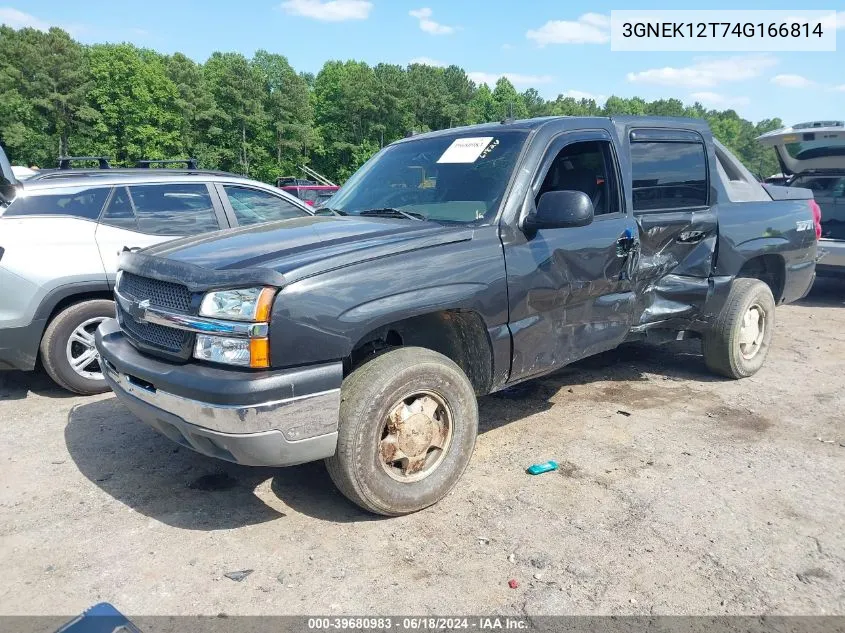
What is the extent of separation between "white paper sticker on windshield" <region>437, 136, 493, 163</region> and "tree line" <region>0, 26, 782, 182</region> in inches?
1945

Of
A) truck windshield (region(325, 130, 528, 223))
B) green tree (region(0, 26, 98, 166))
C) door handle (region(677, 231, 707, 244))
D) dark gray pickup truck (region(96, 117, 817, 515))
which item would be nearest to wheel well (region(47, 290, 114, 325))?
dark gray pickup truck (region(96, 117, 817, 515))

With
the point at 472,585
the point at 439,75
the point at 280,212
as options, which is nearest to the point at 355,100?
the point at 439,75

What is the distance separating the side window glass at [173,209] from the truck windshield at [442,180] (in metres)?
1.86

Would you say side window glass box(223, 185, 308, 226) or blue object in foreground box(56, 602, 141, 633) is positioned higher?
side window glass box(223, 185, 308, 226)

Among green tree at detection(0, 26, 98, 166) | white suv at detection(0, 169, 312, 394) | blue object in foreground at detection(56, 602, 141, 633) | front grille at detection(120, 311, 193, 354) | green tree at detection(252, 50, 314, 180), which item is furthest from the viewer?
green tree at detection(252, 50, 314, 180)

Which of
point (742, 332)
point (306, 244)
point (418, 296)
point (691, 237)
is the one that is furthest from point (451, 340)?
point (742, 332)

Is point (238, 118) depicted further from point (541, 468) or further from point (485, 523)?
point (485, 523)

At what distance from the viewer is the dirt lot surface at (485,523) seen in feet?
9.07

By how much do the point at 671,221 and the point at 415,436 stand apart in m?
2.74

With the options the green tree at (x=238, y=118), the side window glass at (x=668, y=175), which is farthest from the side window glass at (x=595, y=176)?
the green tree at (x=238, y=118)

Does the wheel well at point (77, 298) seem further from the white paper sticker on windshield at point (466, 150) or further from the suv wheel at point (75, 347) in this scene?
the white paper sticker on windshield at point (466, 150)

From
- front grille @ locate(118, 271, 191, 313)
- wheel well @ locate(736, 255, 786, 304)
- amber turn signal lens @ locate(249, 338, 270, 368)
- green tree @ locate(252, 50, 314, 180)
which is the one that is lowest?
wheel well @ locate(736, 255, 786, 304)

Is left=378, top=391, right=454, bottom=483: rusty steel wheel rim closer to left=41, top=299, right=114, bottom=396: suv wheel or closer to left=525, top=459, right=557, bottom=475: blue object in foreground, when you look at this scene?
left=525, top=459, right=557, bottom=475: blue object in foreground

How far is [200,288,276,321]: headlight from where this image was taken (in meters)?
2.81
